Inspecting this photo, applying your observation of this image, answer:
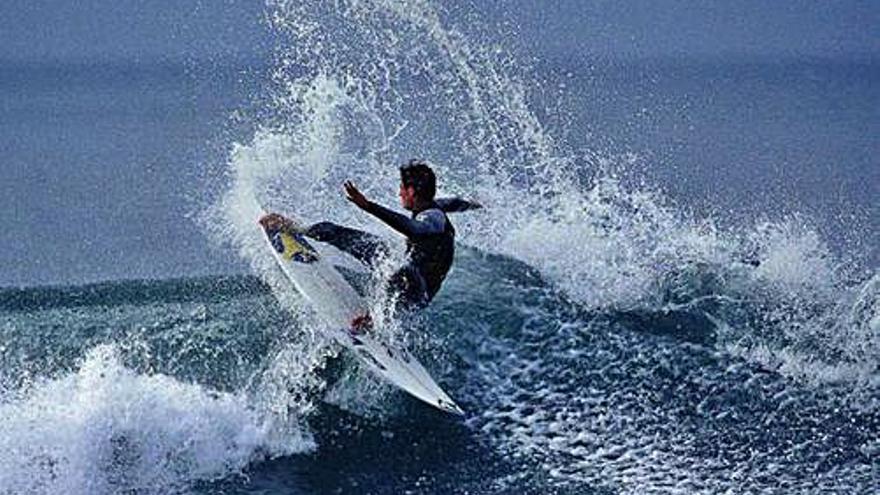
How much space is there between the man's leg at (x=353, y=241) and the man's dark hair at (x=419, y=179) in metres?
0.56

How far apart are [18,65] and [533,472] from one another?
43.1 ft

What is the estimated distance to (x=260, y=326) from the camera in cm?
860

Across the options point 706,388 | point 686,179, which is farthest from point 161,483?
point 686,179

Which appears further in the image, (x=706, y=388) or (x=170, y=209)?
(x=170, y=209)

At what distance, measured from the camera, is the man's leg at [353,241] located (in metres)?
8.64

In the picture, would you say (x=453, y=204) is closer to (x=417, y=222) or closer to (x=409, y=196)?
(x=409, y=196)

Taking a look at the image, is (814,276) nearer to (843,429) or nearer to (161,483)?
(843,429)

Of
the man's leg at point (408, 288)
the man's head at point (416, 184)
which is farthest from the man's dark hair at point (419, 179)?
the man's leg at point (408, 288)


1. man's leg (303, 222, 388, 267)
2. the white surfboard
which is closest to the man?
the white surfboard

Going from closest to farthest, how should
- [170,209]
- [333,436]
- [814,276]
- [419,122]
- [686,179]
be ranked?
[333,436]
[814,276]
[170,209]
[686,179]
[419,122]

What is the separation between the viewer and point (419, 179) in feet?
26.9

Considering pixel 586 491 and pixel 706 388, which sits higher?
pixel 706 388

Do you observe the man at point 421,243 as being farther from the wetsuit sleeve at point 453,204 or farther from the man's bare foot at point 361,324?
the wetsuit sleeve at point 453,204

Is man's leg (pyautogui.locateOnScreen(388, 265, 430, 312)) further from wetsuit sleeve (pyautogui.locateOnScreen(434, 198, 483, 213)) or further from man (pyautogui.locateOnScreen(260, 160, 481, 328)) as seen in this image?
wetsuit sleeve (pyautogui.locateOnScreen(434, 198, 483, 213))
